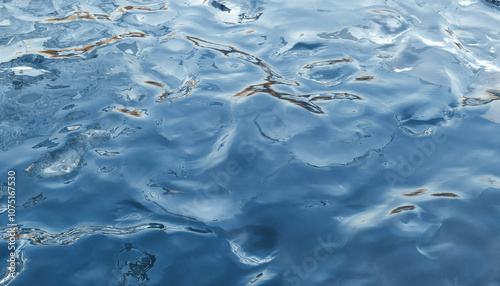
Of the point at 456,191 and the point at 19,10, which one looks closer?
the point at 456,191

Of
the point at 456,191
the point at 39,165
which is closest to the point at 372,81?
the point at 456,191

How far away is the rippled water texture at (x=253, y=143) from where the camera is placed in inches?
109

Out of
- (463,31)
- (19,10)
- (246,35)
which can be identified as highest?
(463,31)

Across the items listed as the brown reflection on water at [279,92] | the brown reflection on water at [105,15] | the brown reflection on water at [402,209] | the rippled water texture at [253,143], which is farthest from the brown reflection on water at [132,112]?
the brown reflection on water at [402,209]

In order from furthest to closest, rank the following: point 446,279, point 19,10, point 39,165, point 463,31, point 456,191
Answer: point 19,10 < point 463,31 < point 39,165 < point 456,191 < point 446,279

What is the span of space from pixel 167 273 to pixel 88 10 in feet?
12.3

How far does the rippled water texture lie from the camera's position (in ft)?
9.07

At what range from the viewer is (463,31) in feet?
16.7

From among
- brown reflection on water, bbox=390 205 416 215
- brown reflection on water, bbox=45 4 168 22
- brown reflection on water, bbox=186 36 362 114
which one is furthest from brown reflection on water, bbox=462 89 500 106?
brown reflection on water, bbox=45 4 168 22

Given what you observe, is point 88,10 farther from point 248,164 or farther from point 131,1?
point 248,164

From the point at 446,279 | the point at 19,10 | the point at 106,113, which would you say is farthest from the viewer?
the point at 19,10

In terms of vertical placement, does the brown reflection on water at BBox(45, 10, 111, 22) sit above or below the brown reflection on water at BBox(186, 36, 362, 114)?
below

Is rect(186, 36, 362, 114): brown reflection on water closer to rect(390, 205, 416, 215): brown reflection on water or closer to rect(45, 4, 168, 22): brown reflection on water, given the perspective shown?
rect(390, 205, 416, 215): brown reflection on water

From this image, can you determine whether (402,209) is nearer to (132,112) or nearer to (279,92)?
(279,92)
